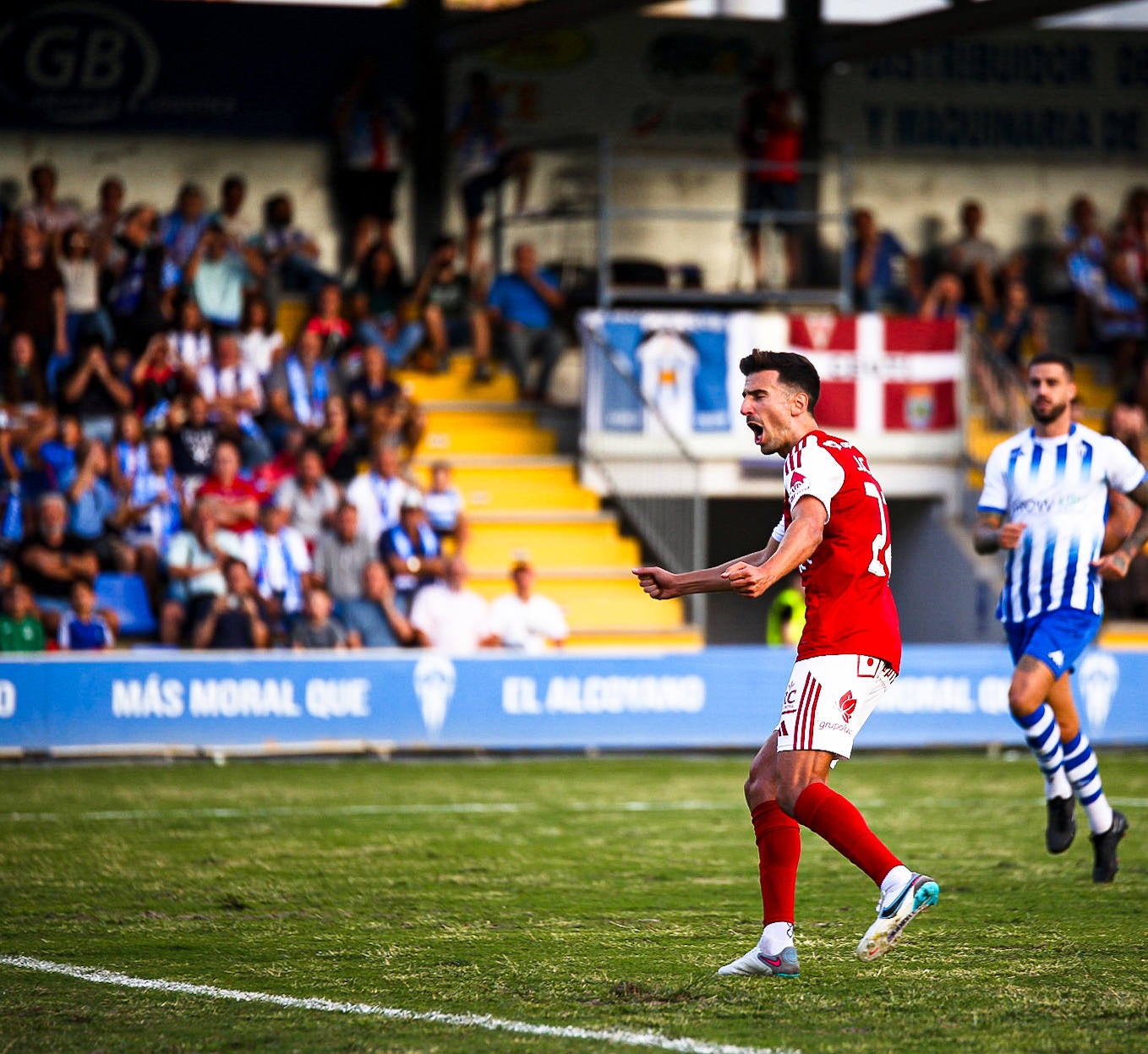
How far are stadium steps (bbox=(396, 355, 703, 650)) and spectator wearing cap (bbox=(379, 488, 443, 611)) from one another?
791 millimetres

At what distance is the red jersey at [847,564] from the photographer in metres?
6.02

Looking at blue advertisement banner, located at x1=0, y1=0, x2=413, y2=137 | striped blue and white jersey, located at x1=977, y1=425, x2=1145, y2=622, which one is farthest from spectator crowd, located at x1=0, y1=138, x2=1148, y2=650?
striped blue and white jersey, located at x1=977, y1=425, x2=1145, y2=622

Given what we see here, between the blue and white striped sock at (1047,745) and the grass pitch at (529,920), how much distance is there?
40cm

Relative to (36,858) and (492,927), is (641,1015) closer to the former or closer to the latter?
(492,927)

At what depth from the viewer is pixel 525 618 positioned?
52.4 feet

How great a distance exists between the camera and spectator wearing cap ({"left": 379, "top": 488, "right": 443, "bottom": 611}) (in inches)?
634

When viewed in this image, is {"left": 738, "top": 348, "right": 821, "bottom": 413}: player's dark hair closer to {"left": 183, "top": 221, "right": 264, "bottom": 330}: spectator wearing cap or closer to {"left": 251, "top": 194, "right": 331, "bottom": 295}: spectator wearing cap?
{"left": 183, "top": 221, "right": 264, "bottom": 330}: spectator wearing cap

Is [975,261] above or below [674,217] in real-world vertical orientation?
below

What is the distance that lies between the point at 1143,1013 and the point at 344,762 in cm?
891

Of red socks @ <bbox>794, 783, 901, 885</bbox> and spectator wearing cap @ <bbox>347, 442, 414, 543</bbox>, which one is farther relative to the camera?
spectator wearing cap @ <bbox>347, 442, 414, 543</bbox>

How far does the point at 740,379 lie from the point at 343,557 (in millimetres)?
4967

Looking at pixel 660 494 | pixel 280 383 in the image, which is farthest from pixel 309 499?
pixel 660 494

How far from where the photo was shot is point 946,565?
19.2 meters

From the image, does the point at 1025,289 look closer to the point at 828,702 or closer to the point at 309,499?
the point at 309,499
